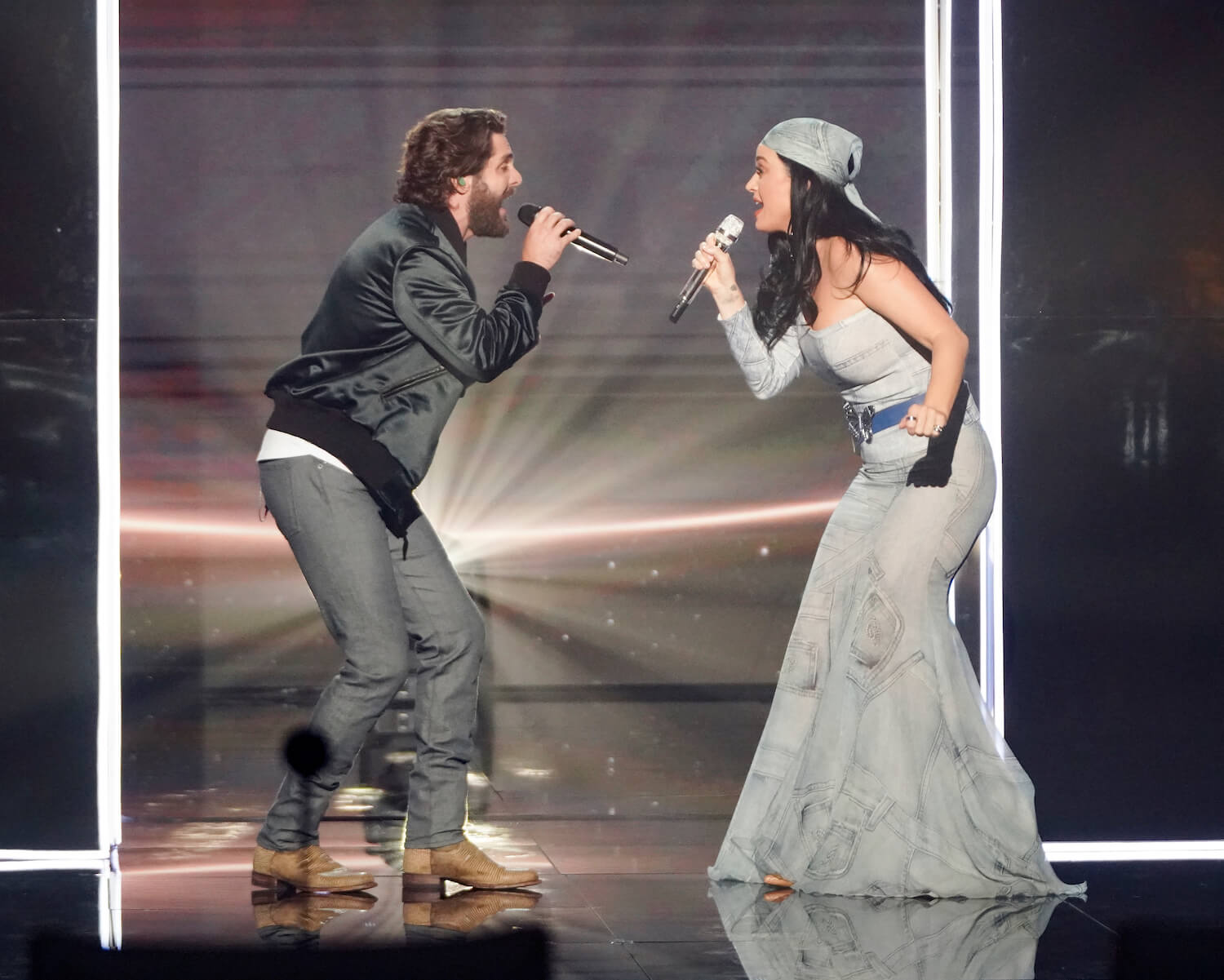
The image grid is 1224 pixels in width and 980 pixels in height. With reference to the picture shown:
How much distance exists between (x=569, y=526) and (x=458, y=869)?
2.01 m

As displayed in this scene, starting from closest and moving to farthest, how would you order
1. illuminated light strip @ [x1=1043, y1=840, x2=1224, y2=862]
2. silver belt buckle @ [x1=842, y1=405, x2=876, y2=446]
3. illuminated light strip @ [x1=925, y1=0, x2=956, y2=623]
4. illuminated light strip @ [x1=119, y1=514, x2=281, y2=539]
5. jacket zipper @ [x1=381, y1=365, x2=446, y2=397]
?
jacket zipper @ [x1=381, y1=365, x2=446, y2=397] → silver belt buckle @ [x1=842, y1=405, x2=876, y2=446] → illuminated light strip @ [x1=1043, y1=840, x2=1224, y2=862] → illuminated light strip @ [x1=925, y1=0, x2=956, y2=623] → illuminated light strip @ [x1=119, y1=514, x2=281, y2=539]

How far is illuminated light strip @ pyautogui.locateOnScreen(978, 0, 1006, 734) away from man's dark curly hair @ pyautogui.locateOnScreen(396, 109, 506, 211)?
3.69 feet

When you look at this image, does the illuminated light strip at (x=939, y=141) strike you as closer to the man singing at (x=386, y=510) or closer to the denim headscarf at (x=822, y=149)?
the denim headscarf at (x=822, y=149)

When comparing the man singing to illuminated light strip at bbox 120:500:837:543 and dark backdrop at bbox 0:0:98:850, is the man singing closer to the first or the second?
dark backdrop at bbox 0:0:98:850

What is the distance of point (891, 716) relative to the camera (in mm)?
3018

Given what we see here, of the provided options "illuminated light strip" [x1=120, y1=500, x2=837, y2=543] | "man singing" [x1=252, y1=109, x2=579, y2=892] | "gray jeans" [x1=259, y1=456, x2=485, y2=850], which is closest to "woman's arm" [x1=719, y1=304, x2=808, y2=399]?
"man singing" [x1=252, y1=109, x2=579, y2=892]

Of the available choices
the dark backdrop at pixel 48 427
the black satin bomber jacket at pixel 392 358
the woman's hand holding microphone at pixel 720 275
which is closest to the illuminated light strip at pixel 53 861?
the dark backdrop at pixel 48 427

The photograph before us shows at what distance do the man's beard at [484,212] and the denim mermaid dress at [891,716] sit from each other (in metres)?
0.63

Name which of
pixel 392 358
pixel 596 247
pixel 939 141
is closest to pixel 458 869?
pixel 392 358

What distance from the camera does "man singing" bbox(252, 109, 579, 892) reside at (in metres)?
2.96

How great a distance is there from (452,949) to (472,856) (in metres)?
1.87

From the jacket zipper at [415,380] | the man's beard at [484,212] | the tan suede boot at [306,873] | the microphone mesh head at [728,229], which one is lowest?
the tan suede boot at [306,873]

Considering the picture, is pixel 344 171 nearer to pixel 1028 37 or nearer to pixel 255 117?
pixel 255 117

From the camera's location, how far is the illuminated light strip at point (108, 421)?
343 centimetres
